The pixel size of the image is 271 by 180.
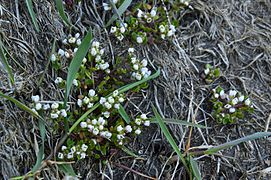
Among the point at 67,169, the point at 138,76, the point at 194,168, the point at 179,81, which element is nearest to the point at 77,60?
the point at 138,76

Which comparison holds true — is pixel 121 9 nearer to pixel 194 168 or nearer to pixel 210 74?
pixel 210 74

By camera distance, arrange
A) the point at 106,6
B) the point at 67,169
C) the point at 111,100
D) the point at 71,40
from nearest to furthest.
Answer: the point at 67,169
the point at 111,100
the point at 71,40
the point at 106,6

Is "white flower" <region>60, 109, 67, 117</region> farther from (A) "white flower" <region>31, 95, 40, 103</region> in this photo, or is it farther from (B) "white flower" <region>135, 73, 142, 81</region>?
(B) "white flower" <region>135, 73, 142, 81</region>

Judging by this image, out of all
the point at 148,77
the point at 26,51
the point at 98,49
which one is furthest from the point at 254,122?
the point at 26,51

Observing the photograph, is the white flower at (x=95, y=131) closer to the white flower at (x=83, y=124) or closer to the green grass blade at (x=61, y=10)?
the white flower at (x=83, y=124)

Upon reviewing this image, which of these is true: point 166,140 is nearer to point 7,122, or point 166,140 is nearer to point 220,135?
point 220,135
